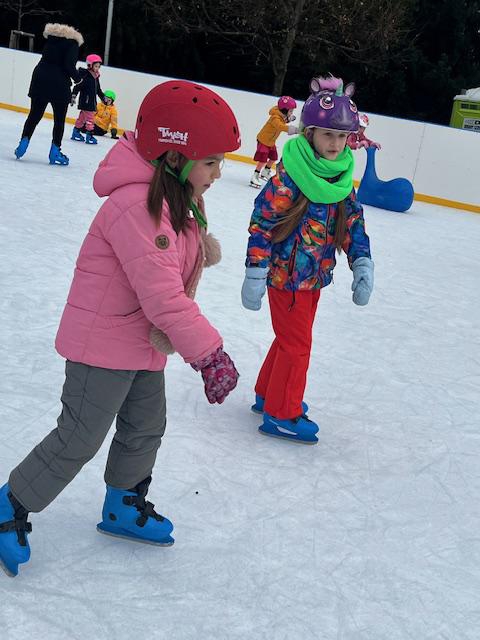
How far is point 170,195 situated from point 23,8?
23.0 meters

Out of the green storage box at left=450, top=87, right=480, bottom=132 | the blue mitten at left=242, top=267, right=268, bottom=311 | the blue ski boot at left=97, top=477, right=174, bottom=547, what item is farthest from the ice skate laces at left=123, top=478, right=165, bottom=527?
the green storage box at left=450, top=87, right=480, bottom=132

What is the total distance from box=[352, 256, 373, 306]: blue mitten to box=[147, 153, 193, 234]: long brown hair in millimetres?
1015

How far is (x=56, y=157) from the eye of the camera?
313 inches

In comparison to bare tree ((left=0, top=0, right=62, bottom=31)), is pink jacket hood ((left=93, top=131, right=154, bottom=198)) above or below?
below

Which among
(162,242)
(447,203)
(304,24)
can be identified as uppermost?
(304,24)

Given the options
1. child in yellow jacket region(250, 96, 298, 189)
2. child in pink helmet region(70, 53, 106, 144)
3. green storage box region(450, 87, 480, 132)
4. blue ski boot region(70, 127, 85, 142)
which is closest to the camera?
child in yellow jacket region(250, 96, 298, 189)

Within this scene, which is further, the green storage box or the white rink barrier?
the green storage box

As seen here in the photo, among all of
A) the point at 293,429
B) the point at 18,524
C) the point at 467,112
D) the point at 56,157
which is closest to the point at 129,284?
the point at 18,524

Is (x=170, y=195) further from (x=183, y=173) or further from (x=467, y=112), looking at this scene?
(x=467, y=112)

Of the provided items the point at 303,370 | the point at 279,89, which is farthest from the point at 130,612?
the point at 279,89

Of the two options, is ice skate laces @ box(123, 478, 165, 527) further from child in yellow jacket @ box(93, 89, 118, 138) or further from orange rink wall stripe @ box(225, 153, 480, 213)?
child in yellow jacket @ box(93, 89, 118, 138)

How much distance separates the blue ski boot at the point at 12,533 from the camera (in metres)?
1.86

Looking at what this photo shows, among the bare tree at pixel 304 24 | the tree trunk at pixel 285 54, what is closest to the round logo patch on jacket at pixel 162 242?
the tree trunk at pixel 285 54

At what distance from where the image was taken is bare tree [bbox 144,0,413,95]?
20.3 meters
